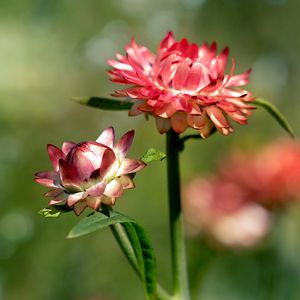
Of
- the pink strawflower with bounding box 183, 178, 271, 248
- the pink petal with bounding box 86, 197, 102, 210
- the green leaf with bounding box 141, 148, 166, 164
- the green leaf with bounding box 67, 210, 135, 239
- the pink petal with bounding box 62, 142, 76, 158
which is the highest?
the pink petal with bounding box 62, 142, 76, 158

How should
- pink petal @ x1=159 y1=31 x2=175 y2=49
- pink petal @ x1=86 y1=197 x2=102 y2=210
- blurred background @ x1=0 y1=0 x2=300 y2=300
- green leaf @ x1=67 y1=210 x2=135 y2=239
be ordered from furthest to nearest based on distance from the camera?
1. blurred background @ x1=0 y1=0 x2=300 y2=300
2. pink petal @ x1=159 y1=31 x2=175 y2=49
3. pink petal @ x1=86 y1=197 x2=102 y2=210
4. green leaf @ x1=67 y1=210 x2=135 y2=239

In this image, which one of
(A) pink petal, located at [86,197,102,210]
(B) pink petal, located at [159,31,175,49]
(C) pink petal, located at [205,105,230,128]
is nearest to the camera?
(A) pink petal, located at [86,197,102,210]

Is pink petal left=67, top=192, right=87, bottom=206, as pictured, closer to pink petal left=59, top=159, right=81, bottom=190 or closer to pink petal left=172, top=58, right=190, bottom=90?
pink petal left=59, top=159, right=81, bottom=190

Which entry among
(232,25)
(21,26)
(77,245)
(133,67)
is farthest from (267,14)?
(133,67)

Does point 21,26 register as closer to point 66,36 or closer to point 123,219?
point 66,36

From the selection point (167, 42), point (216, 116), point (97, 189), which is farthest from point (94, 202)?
point (167, 42)

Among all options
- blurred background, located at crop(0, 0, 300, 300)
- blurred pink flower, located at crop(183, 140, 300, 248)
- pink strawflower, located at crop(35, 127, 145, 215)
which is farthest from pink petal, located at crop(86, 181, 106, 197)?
blurred pink flower, located at crop(183, 140, 300, 248)

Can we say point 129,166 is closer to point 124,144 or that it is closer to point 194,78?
point 124,144

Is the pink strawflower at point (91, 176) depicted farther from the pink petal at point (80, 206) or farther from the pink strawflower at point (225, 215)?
the pink strawflower at point (225, 215)
